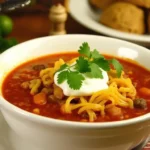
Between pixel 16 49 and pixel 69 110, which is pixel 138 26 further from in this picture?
pixel 69 110

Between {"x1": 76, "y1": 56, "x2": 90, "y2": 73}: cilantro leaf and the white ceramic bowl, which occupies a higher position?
{"x1": 76, "y1": 56, "x2": 90, "y2": 73}: cilantro leaf

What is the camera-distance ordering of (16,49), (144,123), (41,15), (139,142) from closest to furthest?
(144,123) → (139,142) → (16,49) → (41,15)

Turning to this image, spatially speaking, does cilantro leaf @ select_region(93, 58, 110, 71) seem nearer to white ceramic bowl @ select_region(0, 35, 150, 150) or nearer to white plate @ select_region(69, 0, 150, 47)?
white ceramic bowl @ select_region(0, 35, 150, 150)

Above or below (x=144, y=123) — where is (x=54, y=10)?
below

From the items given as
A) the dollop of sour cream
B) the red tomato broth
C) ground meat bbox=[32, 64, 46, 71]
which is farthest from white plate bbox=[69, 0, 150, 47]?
the dollop of sour cream

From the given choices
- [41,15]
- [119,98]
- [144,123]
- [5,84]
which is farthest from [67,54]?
[41,15]
